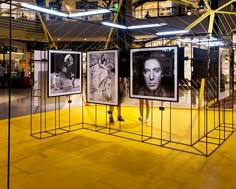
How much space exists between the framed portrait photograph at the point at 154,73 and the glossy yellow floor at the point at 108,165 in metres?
0.89

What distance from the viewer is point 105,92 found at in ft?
16.9

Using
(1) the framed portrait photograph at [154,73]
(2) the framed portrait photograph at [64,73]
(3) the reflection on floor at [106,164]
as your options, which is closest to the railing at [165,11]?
(2) the framed portrait photograph at [64,73]

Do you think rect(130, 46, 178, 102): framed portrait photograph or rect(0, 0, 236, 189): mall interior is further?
rect(130, 46, 178, 102): framed portrait photograph

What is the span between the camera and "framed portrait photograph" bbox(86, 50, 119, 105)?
5.00 meters

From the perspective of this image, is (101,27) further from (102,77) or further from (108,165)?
(108,165)

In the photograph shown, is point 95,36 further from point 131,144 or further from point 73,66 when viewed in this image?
point 131,144

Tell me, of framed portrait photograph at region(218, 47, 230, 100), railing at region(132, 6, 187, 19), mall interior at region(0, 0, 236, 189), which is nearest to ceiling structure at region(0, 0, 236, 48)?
railing at region(132, 6, 187, 19)

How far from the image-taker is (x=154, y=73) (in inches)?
171

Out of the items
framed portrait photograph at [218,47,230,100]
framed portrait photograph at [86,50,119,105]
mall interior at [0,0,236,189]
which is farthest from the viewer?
framed portrait photograph at [86,50,119,105]

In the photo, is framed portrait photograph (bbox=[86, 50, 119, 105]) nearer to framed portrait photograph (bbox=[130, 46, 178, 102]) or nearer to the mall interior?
the mall interior

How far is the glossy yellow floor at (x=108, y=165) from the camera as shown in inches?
119

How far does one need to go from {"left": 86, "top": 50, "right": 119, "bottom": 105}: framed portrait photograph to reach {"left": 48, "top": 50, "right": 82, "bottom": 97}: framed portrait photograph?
0.27m

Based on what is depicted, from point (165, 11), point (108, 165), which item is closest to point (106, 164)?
point (108, 165)

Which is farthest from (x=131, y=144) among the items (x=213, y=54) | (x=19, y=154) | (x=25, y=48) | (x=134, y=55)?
(x=25, y=48)
